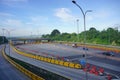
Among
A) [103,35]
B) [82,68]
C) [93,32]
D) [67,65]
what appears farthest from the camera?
[93,32]

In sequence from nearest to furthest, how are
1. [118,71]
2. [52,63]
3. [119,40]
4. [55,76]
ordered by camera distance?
[55,76]
[118,71]
[52,63]
[119,40]

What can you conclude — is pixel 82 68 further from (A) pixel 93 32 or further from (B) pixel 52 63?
(A) pixel 93 32

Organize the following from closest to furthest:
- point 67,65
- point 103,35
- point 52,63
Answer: point 67,65, point 52,63, point 103,35

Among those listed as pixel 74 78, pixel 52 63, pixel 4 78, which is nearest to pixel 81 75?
pixel 74 78

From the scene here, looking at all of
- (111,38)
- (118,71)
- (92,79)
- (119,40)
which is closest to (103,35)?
(111,38)

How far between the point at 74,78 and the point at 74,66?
365 inches

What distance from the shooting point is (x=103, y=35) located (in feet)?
391

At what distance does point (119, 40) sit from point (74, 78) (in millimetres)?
73708

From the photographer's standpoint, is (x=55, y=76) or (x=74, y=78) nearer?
(x=55, y=76)

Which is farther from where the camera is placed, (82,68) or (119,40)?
(119,40)

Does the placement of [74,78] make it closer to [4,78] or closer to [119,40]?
[4,78]

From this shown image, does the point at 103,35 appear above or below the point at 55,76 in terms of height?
above

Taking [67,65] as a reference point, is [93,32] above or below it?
above

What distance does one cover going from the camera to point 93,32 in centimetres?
13775
